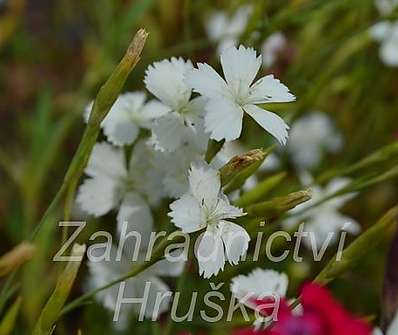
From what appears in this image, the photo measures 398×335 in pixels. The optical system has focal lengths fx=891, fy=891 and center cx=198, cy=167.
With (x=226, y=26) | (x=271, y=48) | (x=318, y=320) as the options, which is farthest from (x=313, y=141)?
(x=318, y=320)

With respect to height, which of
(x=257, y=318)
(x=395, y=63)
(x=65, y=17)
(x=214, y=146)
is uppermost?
(x=65, y=17)

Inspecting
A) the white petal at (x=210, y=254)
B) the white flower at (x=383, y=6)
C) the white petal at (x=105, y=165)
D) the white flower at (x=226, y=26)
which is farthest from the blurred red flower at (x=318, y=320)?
the white flower at (x=383, y=6)

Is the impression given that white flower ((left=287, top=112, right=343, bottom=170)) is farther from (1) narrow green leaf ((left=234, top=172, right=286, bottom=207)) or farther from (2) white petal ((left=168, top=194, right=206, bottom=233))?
(2) white petal ((left=168, top=194, right=206, bottom=233))

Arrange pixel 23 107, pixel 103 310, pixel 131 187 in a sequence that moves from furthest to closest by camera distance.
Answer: pixel 23 107
pixel 103 310
pixel 131 187

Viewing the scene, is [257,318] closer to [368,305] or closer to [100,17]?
[368,305]

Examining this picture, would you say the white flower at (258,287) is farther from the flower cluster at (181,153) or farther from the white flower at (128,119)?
the white flower at (128,119)

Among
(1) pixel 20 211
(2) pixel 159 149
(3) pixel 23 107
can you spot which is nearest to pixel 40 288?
(1) pixel 20 211
